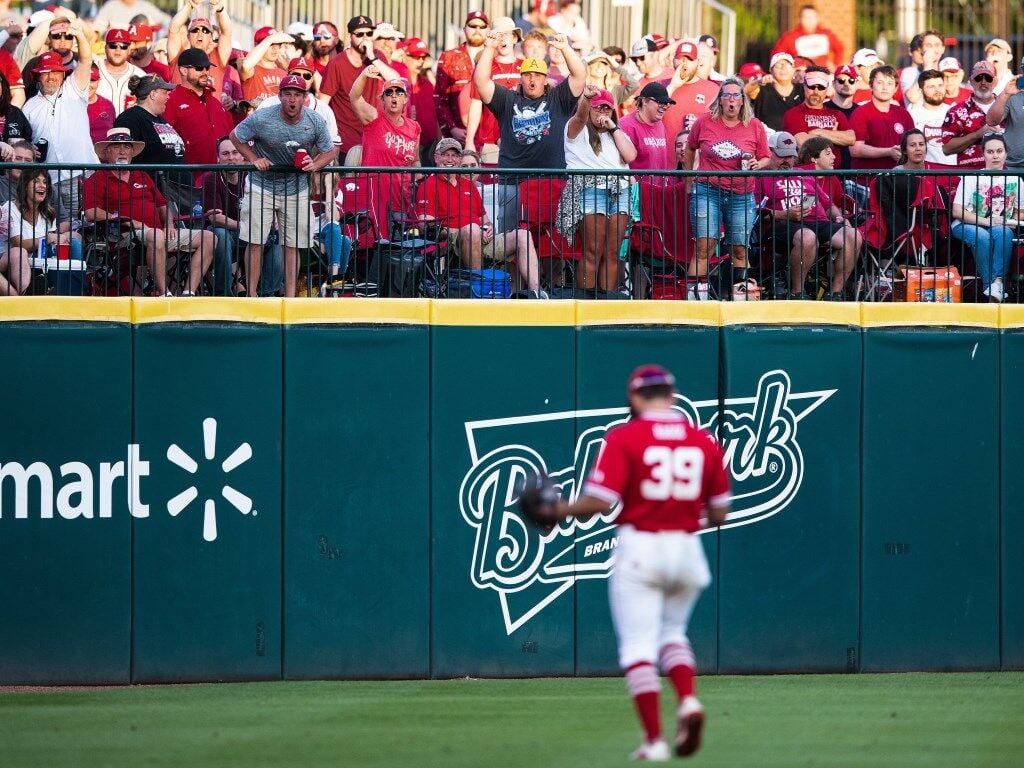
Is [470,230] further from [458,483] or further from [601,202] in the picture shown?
[458,483]

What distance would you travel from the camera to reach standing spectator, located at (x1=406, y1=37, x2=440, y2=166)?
16.2 metres

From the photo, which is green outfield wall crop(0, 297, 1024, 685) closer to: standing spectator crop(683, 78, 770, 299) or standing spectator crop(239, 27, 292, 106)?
standing spectator crop(683, 78, 770, 299)

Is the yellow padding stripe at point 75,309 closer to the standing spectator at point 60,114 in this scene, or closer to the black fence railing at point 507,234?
the black fence railing at point 507,234

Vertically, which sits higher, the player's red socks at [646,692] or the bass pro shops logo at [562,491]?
the bass pro shops logo at [562,491]

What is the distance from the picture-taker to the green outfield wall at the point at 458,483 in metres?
12.4

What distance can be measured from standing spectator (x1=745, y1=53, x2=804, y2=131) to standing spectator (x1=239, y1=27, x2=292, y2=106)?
15.4 feet

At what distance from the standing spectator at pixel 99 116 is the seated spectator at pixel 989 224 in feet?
23.2

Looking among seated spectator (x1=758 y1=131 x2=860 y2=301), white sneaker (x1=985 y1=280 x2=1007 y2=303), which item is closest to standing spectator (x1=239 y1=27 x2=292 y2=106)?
seated spectator (x1=758 y1=131 x2=860 y2=301)

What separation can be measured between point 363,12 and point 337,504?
990 cm

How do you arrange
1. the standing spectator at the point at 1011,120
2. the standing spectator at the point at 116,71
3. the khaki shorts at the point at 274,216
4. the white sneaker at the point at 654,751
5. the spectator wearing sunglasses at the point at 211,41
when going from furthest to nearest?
the spectator wearing sunglasses at the point at 211,41 → the standing spectator at the point at 116,71 → the standing spectator at the point at 1011,120 → the khaki shorts at the point at 274,216 → the white sneaker at the point at 654,751

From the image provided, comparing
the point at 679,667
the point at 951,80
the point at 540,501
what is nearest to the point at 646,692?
the point at 679,667

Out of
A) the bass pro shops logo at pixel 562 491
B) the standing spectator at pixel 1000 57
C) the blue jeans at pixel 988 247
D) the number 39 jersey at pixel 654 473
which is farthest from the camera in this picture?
the standing spectator at pixel 1000 57

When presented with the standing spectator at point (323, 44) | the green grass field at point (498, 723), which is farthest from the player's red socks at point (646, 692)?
the standing spectator at point (323, 44)

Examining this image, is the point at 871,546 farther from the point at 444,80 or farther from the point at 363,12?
the point at 363,12
